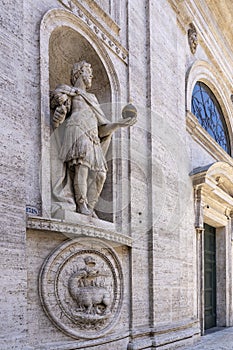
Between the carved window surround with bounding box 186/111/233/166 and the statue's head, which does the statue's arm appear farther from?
the carved window surround with bounding box 186/111/233/166

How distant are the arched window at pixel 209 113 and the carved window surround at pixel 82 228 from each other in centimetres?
543

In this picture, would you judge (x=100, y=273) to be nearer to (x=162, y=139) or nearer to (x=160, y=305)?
(x=160, y=305)

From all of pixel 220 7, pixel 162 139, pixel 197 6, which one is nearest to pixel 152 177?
pixel 162 139

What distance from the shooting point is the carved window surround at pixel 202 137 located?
380 inches

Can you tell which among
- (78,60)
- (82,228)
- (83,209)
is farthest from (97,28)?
(82,228)

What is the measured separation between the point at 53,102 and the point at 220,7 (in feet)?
24.8

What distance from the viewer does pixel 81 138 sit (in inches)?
227

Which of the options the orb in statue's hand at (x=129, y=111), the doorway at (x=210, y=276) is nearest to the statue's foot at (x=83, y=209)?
the orb in statue's hand at (x=129, y=111)

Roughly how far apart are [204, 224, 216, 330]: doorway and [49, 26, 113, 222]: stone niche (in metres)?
4.88

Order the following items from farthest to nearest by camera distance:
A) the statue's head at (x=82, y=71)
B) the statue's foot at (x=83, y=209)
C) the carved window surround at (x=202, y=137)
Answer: the carved window surround at (x=202, y=137) < the statue's head at (x=82, y=71) < the statue's foot at (x=83, y=209)

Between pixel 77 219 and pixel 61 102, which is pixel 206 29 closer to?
pixel 61 102

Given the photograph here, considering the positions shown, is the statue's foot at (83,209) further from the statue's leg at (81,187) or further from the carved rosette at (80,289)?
the carved rosette at (80,289)

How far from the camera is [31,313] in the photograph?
192 inches

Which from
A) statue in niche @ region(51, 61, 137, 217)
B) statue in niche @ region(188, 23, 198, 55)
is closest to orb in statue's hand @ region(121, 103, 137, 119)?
statue in niche @ region(51, 61, 137, 217)
